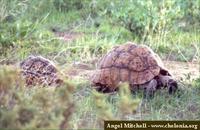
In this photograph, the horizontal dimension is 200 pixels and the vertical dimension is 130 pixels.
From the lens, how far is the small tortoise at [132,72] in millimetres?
4793

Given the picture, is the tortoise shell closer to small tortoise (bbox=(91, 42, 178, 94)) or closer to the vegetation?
small tortoise (bbox=(91, 42, 178, 94))

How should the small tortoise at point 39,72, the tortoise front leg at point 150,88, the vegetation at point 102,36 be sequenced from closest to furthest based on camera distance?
the vegetation at point 102,36 → the tortoise front leg at point 150,88 → the small tortoise at point 39,72

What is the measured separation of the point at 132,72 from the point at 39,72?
3.14 ft

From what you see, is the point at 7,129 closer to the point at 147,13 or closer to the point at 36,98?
the point at 36,98

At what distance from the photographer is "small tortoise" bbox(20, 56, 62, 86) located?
4.98 meters

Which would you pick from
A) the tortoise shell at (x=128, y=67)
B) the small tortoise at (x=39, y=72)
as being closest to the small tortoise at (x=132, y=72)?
the tortoise shell at (x=128, y=67)

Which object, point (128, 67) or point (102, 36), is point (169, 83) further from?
point (102, 36)

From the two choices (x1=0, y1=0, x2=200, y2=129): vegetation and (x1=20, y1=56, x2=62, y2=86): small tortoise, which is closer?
(x1=0, y1=0, x2=200, y2=129): vegetation

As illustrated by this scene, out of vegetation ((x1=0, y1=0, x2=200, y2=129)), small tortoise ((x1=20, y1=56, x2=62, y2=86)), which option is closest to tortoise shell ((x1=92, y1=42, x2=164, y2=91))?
vegetation ((x1=0, y1=0, x2=200, y2=129))

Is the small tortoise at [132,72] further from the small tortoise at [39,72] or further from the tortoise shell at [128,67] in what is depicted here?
the small tortoise at [39,72]

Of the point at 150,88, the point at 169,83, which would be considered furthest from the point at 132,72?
the point at 169,83

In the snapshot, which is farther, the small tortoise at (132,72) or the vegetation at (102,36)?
the small tortoise at (132,72)

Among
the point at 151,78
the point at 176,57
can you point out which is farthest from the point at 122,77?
the point at 176,57

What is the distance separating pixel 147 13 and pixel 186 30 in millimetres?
862
